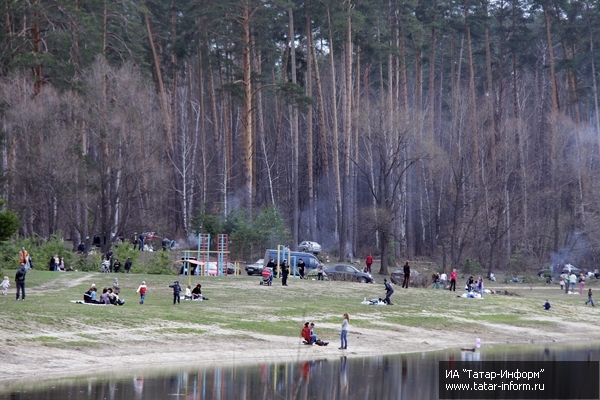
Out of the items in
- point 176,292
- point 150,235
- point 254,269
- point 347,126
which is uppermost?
point 347,126

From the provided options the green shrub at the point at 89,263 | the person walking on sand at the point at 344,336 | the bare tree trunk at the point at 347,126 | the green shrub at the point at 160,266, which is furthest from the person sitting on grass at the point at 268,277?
the bare tree trunk at the point at 347,126

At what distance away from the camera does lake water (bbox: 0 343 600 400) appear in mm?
22766

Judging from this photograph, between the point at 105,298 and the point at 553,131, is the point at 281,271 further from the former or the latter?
the point at 553,131

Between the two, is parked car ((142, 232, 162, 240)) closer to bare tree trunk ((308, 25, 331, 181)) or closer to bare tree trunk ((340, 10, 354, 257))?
bare tree trunk ((340, 10, 354, 257))

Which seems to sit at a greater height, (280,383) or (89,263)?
(89,263)

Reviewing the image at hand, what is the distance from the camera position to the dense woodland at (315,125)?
Result: 59.0 m

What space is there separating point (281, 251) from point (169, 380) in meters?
32.0

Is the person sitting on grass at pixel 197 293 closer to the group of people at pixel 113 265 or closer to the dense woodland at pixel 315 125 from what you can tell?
the group of people at pixel 113 265

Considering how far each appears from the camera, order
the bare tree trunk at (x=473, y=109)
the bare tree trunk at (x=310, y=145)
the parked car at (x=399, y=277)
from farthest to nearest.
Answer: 1. the bare tree trunk at (x=473, y=109)
2. the bare tree trunk at (x=310, y=145)
3. the parked car at (x=399, y=277)

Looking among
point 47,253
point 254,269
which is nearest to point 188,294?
point 47,253

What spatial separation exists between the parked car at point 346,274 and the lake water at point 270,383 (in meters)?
23.5

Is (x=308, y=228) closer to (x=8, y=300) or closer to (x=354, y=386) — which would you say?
(x=8, y=300)

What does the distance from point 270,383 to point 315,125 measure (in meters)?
68.7

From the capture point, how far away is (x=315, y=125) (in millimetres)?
92812
